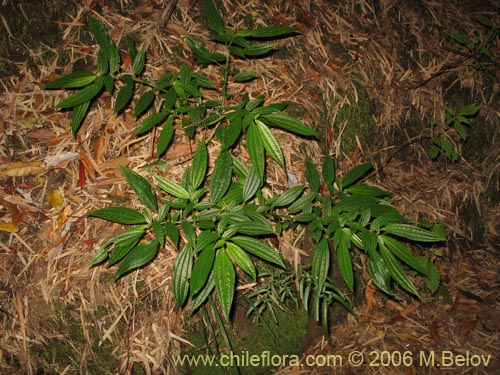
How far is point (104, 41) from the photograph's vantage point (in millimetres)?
1621

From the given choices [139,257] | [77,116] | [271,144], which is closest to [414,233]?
[271,144]

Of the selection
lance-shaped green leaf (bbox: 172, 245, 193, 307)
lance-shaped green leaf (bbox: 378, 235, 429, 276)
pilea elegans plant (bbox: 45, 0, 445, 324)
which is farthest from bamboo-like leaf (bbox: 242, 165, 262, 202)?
lance-shaped green leaf (bbox: 378, 235, 429, 276)

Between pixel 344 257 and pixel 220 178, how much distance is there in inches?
25.7

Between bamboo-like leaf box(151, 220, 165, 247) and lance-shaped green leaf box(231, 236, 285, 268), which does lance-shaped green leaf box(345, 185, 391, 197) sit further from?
bamboo-like leaf box(151, 220, 165, 247)

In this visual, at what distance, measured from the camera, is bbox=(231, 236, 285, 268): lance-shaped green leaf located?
1.50 meters

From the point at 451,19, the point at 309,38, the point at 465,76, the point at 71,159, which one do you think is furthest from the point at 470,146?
the point at 71,159

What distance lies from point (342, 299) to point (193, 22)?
5.88 feet

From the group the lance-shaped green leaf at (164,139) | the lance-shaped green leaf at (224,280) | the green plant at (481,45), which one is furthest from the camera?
the green plant at (481,45)

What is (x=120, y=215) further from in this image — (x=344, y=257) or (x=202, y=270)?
(x=344, y=257)

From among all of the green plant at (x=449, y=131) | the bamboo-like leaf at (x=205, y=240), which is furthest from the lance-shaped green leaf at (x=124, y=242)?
the green plant at (x=449, y=131)

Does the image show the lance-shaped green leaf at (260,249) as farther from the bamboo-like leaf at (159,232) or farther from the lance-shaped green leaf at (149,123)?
the lance-shaped green leaf at (149,123)

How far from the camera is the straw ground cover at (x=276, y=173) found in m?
1.78

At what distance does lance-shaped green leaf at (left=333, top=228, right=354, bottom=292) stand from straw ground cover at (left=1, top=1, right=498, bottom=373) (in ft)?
1.27

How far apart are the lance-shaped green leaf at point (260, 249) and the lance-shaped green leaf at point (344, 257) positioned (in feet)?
1.09
